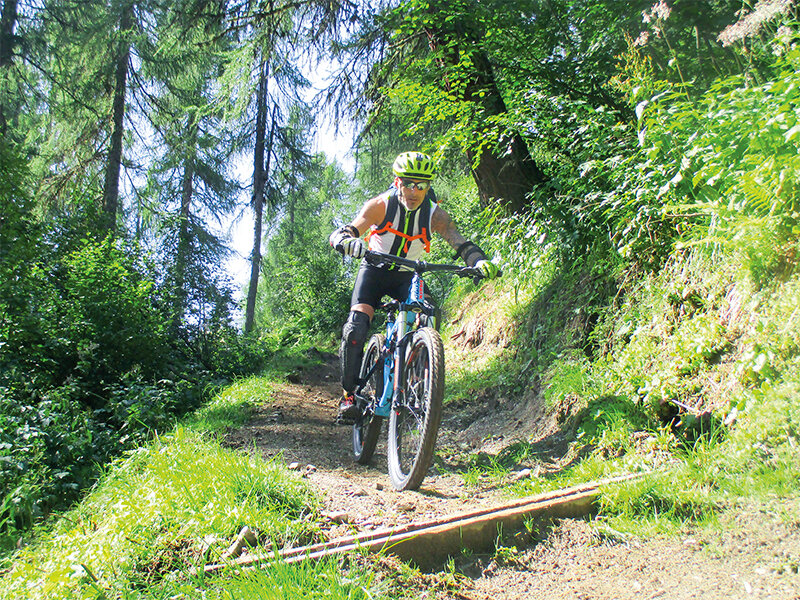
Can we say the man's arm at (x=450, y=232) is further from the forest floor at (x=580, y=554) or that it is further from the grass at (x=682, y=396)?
the forest floor at (x=580, y=554)

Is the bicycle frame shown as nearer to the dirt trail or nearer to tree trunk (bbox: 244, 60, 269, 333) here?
the dirt trail

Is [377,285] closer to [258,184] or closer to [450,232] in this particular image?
[450,232]

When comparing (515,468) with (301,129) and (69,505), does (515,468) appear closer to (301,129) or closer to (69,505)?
(69,505)

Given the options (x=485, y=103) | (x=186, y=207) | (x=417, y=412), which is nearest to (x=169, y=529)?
(x=417, y=412)

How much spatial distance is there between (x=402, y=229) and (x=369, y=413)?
4.79 feet

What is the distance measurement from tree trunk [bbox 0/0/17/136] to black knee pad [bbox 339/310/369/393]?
13.6m

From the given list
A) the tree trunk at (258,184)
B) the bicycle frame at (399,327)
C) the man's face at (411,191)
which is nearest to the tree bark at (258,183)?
the tree trunk at (258,184)

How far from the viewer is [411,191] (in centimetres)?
427

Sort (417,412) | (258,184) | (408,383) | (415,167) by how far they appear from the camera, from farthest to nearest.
→ (258,184) < (415,167) < (408,383) < (417,412)

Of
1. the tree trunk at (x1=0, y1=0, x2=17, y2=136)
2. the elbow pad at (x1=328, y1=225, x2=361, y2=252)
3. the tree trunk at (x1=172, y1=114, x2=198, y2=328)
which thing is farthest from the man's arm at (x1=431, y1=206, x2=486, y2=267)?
the tree trunk at (x1=0, y1=0, x2=17, y2=136)

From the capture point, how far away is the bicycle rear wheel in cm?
432

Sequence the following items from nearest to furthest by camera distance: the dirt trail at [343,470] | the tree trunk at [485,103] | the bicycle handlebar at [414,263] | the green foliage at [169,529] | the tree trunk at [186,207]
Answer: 1. the green foliage at [169,529]
2. the dirt trail at [343,470]
3. the bicycle handlebar at [414,263]
4. the tree trunk at [485,103]
5. the tree trunk at [186,207]

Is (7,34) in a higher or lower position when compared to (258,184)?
higher

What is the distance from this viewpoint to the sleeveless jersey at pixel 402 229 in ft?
14.3
